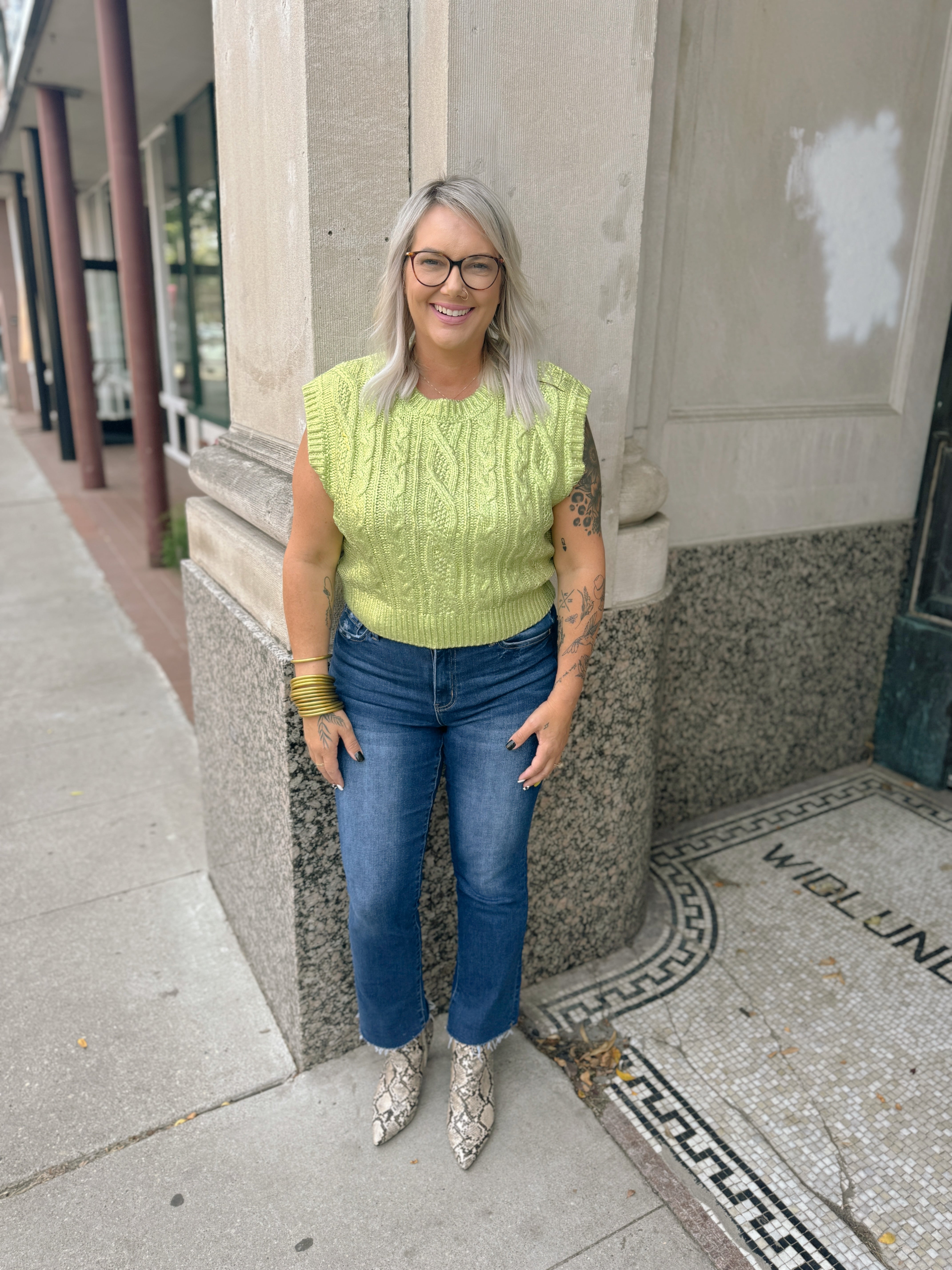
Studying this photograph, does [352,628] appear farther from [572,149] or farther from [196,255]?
[196,255]

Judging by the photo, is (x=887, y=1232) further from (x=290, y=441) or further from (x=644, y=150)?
(x=644, y=150)

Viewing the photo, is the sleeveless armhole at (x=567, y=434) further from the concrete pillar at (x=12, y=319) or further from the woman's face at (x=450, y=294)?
the concrete pillar at (x=12, y=319)

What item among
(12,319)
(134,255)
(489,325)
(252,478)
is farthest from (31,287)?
(489,325)

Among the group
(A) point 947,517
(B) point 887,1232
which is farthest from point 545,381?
(A) point 947,517

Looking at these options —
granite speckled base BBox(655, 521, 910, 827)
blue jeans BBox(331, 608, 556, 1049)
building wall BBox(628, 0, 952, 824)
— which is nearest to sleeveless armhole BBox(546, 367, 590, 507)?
blue jeans BBox(331, 608, 556, 1049)

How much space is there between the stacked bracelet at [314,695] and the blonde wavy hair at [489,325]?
0.60 m

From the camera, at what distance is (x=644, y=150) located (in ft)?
7.43

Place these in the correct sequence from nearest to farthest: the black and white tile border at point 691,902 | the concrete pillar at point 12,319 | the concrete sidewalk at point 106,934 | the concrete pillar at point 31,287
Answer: the concrete sidewalk at point 106,934, the black and white tile border at point 691,902, the concrete pillar at point 31,287, the concrete pillar at point 12,319

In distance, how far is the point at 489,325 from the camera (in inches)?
73.7

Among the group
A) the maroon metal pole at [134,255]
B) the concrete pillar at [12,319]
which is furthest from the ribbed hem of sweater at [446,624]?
the concrete pillar at [12,319]

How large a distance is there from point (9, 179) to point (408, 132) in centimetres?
1603

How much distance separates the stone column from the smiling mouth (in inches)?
16.2

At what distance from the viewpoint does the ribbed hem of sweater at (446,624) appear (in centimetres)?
192

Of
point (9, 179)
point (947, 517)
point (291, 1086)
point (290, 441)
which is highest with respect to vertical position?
point (9, 179)
